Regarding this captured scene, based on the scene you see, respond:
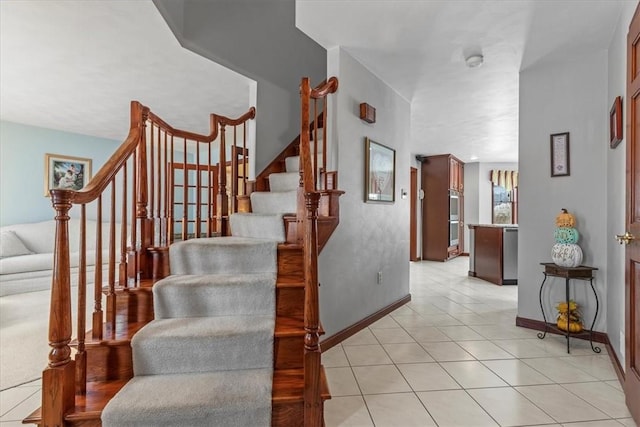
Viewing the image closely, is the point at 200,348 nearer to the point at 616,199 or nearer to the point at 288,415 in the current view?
the point at 288,415

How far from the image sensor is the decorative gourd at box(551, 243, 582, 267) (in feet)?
8.71

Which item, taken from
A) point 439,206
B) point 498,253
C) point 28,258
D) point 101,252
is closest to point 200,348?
point 101,252

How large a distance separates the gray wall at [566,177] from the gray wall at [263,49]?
239 cm

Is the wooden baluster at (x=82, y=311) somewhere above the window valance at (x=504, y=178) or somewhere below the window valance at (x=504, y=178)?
below

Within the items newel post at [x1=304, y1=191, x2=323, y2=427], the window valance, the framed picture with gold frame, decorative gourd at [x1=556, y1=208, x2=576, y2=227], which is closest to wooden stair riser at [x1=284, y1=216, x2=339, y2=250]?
newel post at [x1=304, y1=191, x2=323, y2=427]

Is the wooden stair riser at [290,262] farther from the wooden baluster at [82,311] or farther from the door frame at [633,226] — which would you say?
the door frame at [633,226]

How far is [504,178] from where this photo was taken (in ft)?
27.5

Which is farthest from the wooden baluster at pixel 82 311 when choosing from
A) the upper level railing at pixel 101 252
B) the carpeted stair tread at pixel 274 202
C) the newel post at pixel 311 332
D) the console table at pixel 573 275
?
the console table at pixel 573 275

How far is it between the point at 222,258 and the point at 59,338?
94 centimetres

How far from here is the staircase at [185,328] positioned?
54.1 inches

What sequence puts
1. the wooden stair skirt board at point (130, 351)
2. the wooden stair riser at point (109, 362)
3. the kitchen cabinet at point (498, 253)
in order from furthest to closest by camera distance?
1. the kitchen cabinet at point (498, 253)
2. the wooden stair riser at point (109, 362)
3. the wooden stair skirt board at point (130, 351)

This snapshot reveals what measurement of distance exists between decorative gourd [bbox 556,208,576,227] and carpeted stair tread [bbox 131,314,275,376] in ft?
8.66

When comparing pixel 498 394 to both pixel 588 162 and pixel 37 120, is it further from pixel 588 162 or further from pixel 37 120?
pixel 37 120

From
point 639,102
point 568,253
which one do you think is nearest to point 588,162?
point 568,253
